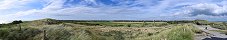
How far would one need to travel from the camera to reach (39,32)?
45625mm

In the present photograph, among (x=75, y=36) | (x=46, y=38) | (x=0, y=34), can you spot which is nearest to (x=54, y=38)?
(x=46, y=38)

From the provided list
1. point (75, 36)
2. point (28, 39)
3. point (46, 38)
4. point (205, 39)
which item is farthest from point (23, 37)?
point (205, 39)

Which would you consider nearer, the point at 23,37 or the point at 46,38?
the point at 46,38

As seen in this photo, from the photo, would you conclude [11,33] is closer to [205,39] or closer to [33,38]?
[33,38]

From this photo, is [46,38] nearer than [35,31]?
Yes

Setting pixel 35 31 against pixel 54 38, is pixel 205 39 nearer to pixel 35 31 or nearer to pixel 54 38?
pixel 54 38

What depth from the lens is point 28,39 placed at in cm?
4516

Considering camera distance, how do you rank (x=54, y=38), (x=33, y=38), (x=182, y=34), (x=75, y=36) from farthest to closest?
(x=33, y=38)
(x=54, y=38)
(x=75, y=36)
(x=182, y=34)

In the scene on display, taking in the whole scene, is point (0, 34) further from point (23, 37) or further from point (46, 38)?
point (46, 38)

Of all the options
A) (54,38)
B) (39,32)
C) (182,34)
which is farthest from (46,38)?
(182,34)

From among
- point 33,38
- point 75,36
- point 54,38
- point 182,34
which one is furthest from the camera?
point 33,38

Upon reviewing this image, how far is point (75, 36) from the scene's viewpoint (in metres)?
39.2

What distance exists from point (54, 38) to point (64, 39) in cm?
179

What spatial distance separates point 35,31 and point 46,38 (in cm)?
456
